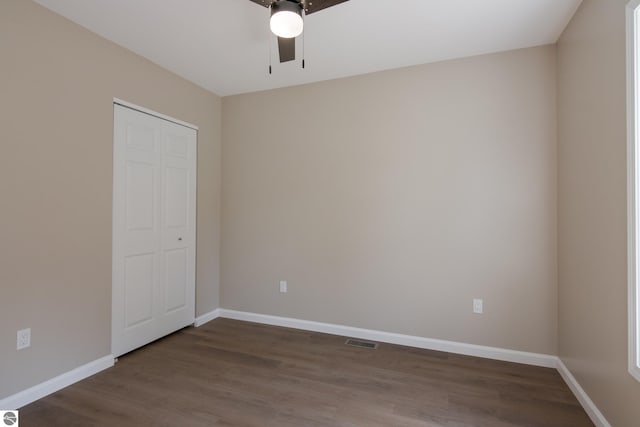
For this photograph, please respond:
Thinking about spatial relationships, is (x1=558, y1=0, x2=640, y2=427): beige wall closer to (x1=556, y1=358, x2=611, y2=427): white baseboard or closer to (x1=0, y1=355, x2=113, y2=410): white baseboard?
(x1=556, y1=358, x2=611, y2=427): white baseboard

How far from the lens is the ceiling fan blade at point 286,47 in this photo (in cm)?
179

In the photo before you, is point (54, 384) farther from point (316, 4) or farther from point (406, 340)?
point (316, 4)

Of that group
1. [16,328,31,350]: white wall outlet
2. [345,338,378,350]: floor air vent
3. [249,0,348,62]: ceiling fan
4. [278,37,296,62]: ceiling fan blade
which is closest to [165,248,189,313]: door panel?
[16,328,31,350]: white wall outlet

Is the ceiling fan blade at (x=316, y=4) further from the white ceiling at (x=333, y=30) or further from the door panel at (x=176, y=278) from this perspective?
the door panel at (x=176, y=278)

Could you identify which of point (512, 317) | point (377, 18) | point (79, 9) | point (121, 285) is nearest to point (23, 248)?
point (121, 285)

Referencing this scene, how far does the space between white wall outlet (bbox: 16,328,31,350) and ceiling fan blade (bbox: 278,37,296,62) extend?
2.38 meters

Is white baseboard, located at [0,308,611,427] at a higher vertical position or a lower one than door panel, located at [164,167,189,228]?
lower

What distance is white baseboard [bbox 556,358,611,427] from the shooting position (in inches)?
67.5

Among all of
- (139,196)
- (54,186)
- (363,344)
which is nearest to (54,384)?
(54,186)

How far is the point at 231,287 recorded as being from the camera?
11.7 ft

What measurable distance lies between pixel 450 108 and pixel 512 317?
6.05ft

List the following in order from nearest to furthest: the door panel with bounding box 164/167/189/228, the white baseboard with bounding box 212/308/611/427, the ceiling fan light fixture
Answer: the ceiling fan light fixture
the white baseboard with bounding box 212/308/611/427
the door panel with bounding box 164/167/189/228

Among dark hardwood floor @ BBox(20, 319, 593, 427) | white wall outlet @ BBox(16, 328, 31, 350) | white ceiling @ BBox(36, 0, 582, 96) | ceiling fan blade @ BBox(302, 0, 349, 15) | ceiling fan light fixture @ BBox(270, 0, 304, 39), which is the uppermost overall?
white ceiling @ BBox(36, 0, 582, 96)

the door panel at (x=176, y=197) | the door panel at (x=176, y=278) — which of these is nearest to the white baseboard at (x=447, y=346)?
the door panel at (x=176, y=278)
